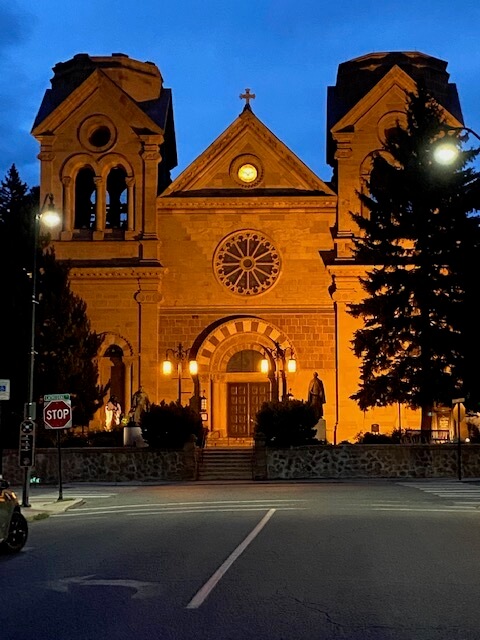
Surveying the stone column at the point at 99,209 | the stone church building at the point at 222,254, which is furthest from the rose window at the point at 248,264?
the stone column at the point at 99,209

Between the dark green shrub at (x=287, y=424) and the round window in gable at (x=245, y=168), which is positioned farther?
the round window in gable at (x=245, y=168)

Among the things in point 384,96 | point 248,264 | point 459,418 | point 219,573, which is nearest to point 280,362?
point 248,264

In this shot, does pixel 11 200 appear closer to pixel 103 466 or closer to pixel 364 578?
pixel 103 466

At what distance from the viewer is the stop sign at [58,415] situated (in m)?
25.4

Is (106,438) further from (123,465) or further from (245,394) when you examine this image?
(245,394)

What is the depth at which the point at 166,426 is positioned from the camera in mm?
35062

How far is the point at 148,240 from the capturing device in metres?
43.4

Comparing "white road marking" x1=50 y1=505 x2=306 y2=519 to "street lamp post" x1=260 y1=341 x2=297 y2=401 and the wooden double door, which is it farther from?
the wooden double door

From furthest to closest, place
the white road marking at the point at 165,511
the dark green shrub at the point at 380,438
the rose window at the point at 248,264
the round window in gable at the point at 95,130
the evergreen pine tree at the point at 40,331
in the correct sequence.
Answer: the round window in gable at the point at 95,130 < the rose window at the point at 248,264 < the dark green shrub at the point at 380,438 < the evergreen pine tree at the point at 40,331 < the white road marking at the point at 165,511

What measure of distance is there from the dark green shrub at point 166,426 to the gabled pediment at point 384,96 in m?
15.9

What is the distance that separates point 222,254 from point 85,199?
7449 mm

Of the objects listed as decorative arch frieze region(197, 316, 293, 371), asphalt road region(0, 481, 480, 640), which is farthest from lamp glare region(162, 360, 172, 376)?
asphalt road region(0, 481, 480, 640)

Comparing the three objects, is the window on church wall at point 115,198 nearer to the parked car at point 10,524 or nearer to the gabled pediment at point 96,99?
the gabled pediment at point 96,99

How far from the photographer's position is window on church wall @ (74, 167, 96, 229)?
4544cm
